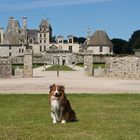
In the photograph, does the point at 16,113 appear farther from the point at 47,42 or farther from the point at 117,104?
the point at 47,42

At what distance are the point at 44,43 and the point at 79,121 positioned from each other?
117897 millimetres

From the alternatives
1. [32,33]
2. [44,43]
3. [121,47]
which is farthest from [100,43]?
[121,47]

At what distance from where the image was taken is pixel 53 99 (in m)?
9.99

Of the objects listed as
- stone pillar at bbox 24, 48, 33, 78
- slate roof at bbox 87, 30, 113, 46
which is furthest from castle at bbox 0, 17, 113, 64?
stone pillar at bbox 24, 48, 33, 78

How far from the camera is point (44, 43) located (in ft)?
421

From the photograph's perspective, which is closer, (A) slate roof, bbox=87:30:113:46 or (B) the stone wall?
(B) the stone wall

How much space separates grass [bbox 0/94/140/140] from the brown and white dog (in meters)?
0.24

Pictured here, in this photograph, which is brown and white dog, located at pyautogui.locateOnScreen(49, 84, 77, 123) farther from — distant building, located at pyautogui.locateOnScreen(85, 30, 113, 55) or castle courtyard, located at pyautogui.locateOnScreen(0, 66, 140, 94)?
distant building, located at pyautogui.locateOnScreen(85, 30, 113, 55)

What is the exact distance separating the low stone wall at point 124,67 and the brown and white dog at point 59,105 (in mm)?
27957

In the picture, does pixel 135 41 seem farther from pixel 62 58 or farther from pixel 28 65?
pixel 28 65

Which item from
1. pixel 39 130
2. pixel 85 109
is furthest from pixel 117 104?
pixel 39 130

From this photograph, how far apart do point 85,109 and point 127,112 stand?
4.63 ft

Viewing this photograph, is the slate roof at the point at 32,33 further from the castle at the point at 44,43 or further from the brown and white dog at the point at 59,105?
the brown and white dog at the point at 59,105

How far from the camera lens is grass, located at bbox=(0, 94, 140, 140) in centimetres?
875
